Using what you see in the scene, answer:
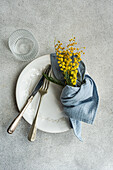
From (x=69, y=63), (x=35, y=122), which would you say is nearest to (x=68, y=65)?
(x=69, y=63)

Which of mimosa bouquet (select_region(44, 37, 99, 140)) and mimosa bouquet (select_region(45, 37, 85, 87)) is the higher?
mimosa bouquet (select_region(45, 37, 85, 87))

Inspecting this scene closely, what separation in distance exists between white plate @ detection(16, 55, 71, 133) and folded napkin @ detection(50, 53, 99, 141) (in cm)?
4

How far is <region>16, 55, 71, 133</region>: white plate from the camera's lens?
0.65 metres

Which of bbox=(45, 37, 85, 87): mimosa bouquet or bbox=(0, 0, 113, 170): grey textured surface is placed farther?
bbox=(0, 0, 113, 170): grey textured surface

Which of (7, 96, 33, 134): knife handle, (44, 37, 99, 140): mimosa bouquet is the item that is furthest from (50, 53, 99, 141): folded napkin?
(7, 96, 33, 134): knife handle

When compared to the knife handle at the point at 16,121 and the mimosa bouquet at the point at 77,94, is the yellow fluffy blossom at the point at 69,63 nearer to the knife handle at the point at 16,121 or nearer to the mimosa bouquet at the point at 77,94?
the mimosa bouquet at the point at 77,94

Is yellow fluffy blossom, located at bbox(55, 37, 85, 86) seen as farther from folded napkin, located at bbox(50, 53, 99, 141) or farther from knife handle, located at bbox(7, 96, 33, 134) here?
knife handle, located at bbox(7, 96, 33, 134)

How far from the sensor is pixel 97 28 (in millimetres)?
710

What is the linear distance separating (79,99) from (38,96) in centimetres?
16

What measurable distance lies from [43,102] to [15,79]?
139mm

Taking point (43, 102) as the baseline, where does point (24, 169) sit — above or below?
below

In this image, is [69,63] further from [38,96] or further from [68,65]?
[38,96]

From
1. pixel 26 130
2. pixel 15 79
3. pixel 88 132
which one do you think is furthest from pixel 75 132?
pixel 15 79

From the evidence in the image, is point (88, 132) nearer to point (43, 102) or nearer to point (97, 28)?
point (43, 102)
